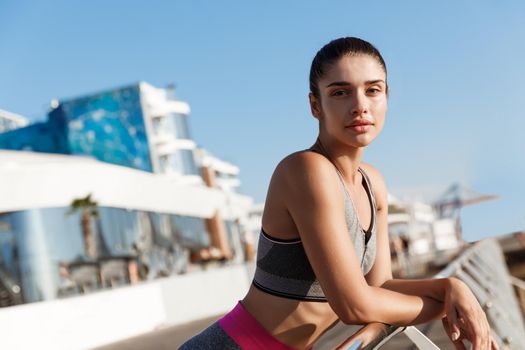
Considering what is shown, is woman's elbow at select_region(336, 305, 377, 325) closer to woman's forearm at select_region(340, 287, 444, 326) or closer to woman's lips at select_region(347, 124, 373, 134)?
woman's forearm at select_region(340, 287, 444, 326)

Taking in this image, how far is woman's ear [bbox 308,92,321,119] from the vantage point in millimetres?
2014

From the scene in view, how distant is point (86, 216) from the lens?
38062 mm

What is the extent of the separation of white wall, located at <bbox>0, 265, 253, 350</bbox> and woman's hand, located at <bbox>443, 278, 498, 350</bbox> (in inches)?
535

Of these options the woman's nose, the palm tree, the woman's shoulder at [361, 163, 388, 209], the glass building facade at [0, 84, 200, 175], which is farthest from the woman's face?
the glass building facade at [0, 84, 200, 175]

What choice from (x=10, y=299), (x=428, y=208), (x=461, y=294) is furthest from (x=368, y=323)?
(x=428, y=208)

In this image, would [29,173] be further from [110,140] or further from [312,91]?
[110,140]

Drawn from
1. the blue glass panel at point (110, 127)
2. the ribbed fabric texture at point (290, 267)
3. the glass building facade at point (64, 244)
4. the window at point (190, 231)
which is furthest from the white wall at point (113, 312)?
the blue glass panel at point (110, 127)

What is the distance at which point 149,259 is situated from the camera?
43.6 metres

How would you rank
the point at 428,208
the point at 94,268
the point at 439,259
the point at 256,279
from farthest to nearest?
the point at 428,208 → the point at 439,259 → the point at 94,268 → the point at 256,279

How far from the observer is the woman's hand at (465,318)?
5.95 ft

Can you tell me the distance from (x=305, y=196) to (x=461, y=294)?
391mm

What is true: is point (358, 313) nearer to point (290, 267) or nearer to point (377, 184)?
point (290, 267)

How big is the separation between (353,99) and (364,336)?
54cm

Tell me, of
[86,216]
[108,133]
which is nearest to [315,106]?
[86,216]
